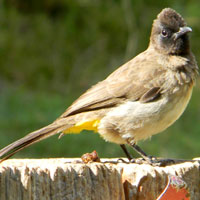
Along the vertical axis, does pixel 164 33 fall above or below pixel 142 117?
above

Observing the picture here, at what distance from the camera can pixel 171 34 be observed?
4.66m

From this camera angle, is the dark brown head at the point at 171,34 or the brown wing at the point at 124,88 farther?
the dark brown head at the point at 171,34

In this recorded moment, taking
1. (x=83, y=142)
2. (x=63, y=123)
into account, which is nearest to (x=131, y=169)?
(x=63, y=123)

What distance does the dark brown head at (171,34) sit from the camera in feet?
15.0

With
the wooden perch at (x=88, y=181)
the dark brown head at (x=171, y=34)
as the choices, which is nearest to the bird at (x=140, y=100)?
the dark brown head at (x=171, y=34)

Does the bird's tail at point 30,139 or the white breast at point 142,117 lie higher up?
the white breast at point 142,117

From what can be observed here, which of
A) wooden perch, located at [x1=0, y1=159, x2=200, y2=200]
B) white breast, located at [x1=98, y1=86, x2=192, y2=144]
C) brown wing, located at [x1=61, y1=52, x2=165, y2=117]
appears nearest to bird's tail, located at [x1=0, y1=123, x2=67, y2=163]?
brown wing, located at [x1=61, y1=52, x2=165, y2=117]

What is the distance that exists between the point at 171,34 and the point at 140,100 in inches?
26.6

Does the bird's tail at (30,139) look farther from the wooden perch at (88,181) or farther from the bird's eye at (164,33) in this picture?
the bird's eye at (164,33)

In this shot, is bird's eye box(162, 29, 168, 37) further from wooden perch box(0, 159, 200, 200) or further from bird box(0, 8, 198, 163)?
wooden perch box(0, 159, 200, 200)

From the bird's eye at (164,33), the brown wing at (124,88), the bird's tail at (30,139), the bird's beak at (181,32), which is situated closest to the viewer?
the bird's tail at (30,139)

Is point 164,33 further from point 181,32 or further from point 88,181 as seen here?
point 88,181

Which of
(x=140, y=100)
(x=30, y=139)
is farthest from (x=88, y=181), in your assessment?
(x=140, y=100)

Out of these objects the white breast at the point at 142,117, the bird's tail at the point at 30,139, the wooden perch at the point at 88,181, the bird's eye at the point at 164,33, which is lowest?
the wooden perch at the point at 88,181
